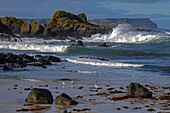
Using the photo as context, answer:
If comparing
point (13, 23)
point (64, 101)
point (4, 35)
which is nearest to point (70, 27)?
point (13, 23)

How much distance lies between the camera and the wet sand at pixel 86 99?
12734mm

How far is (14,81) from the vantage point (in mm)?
19266

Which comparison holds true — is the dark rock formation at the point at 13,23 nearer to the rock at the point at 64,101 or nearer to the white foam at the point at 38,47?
the white foam at the point at 38,47

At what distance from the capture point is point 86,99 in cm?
1455

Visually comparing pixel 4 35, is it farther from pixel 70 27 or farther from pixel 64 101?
pixel 64 101

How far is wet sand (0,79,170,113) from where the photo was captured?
12.7 metres

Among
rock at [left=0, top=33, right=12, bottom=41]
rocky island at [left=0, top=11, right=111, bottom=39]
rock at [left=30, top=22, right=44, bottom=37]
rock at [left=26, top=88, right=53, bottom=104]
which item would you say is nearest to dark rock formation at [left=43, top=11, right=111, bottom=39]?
rocky island at [left=0, top=11, right=111, bottom=39]

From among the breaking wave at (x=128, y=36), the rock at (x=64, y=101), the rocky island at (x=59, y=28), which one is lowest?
the rock at (x=64, y=101)

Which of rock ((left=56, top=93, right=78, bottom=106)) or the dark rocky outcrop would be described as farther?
the dark rocky outcrop

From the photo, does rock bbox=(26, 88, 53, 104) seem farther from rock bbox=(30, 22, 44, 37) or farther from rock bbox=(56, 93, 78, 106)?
rock bbox=(30, 22, 44, 37)

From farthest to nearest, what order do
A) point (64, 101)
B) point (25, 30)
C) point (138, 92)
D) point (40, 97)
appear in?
1. point (25, 30)
2. point (138, 92)
3. point (40, 97)
4. point (64, 101)

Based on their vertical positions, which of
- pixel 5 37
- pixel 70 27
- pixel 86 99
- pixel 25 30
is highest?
pixel 70 27

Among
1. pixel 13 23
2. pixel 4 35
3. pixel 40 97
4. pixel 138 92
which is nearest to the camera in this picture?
pixel 40 97

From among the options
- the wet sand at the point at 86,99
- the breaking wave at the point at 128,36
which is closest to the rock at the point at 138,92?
the wet sand at the point at 86,99
